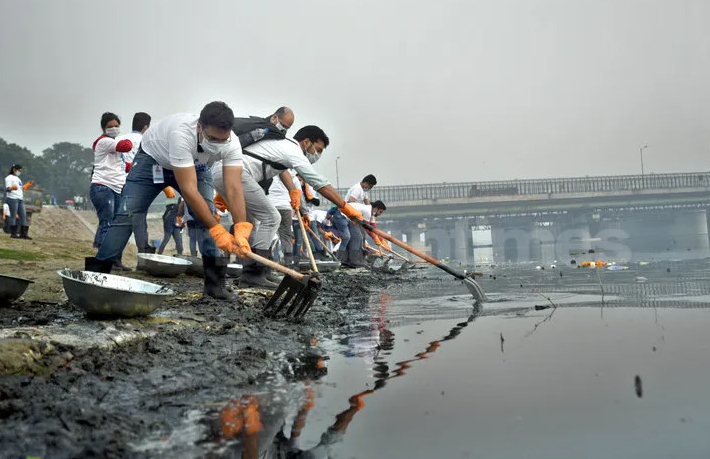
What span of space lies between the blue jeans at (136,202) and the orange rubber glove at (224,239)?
2.15 feet

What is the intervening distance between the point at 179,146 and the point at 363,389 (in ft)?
10.4

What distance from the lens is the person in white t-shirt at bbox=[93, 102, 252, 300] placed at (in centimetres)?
505

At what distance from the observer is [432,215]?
261 feet

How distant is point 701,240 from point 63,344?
272ft

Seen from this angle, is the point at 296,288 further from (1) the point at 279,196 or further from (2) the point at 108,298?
(1) the point at 279,196

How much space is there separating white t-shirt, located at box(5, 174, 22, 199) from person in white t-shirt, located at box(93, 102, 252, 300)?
36.1 ft

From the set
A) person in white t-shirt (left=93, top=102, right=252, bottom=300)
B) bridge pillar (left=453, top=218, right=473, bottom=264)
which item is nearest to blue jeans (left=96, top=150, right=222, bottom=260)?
person in white t-shirt (left=93, top=102, right=252, bottom=300)

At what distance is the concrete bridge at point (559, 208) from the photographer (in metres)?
77.4

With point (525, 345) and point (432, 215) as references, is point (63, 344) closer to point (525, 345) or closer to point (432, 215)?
point (525, 345)

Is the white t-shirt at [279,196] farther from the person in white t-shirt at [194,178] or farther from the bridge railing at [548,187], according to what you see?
the bridge railing at [548,187]

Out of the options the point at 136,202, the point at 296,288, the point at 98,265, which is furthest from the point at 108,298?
the point at 136,202

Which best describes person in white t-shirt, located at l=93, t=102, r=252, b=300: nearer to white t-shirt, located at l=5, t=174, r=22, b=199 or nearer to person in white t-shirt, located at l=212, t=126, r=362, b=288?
person in white t-shirt, located at l=212, t=126, r=362, b=288

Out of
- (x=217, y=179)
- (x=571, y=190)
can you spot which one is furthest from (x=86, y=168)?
(x=217, y=179)

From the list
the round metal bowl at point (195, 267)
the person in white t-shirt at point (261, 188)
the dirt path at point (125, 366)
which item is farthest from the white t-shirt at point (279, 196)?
the dirt path at point (125, 366)
